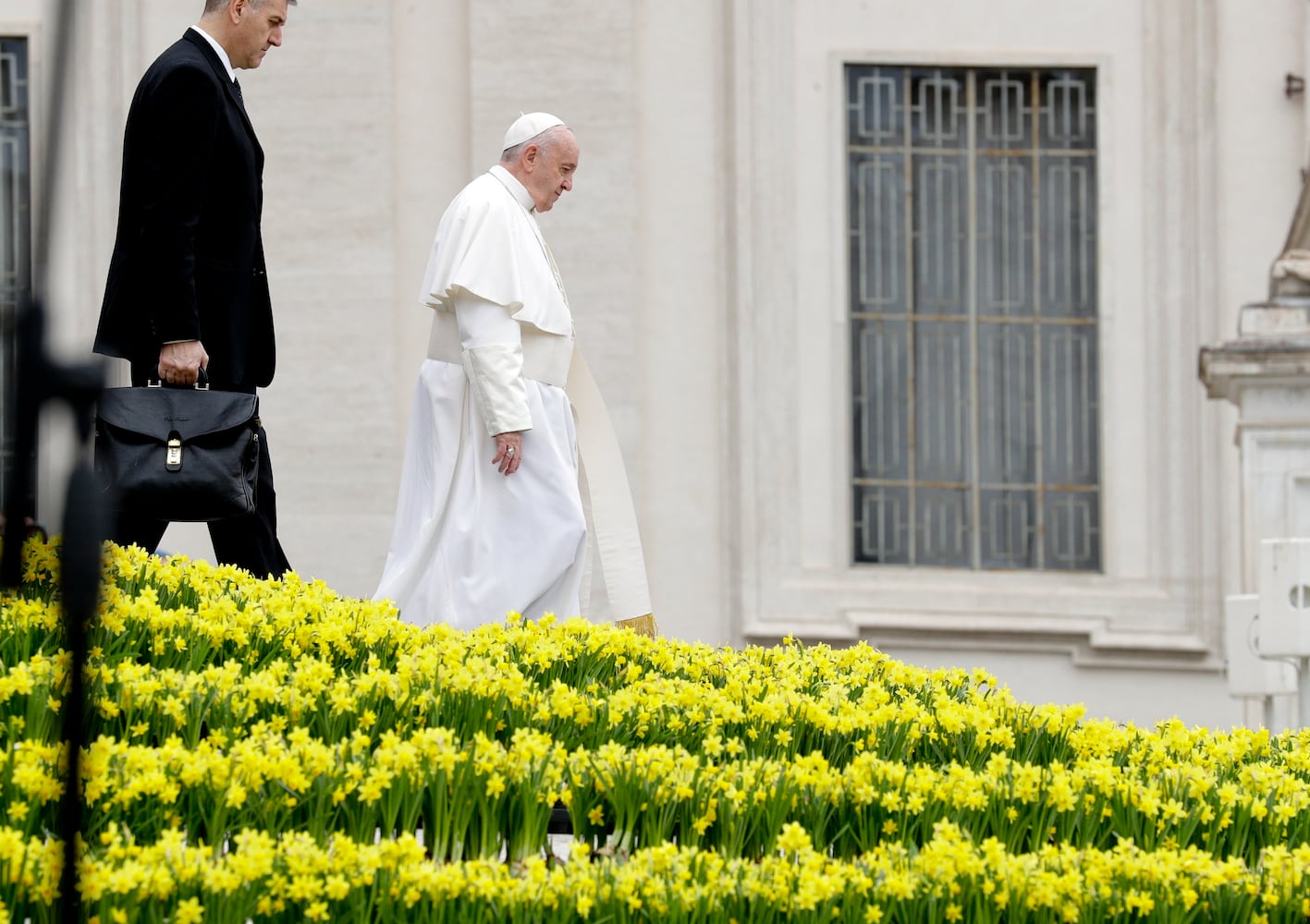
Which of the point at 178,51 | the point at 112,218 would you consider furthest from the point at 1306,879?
the point at 112,218

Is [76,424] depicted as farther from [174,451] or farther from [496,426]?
[496,426]

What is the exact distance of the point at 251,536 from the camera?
5.88 m

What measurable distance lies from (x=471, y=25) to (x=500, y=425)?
22.9 feet

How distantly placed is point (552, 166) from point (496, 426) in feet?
2.99

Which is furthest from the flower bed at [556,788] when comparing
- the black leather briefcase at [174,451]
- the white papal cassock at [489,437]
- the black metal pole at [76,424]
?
the black metal pole at [76,424]

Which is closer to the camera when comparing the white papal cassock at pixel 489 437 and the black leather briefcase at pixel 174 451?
the black leather briefcase at pixel 174 451

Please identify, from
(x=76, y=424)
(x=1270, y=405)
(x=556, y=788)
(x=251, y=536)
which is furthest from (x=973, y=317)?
(x=76, y=424)

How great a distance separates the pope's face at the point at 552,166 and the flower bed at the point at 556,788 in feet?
6.35

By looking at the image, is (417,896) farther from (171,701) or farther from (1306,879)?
(1306,879)

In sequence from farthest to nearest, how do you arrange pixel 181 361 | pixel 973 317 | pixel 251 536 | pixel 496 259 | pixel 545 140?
pixel 973 317, pixel 545 140, pixel 496 259, pixel 251 536, pixel 181 361

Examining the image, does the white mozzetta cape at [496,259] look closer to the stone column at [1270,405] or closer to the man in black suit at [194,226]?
the man in black suit at [194,226]

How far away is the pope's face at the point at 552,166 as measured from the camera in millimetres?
6465

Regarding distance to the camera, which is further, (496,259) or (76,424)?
(496,259)

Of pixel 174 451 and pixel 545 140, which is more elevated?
pixel 545 140
